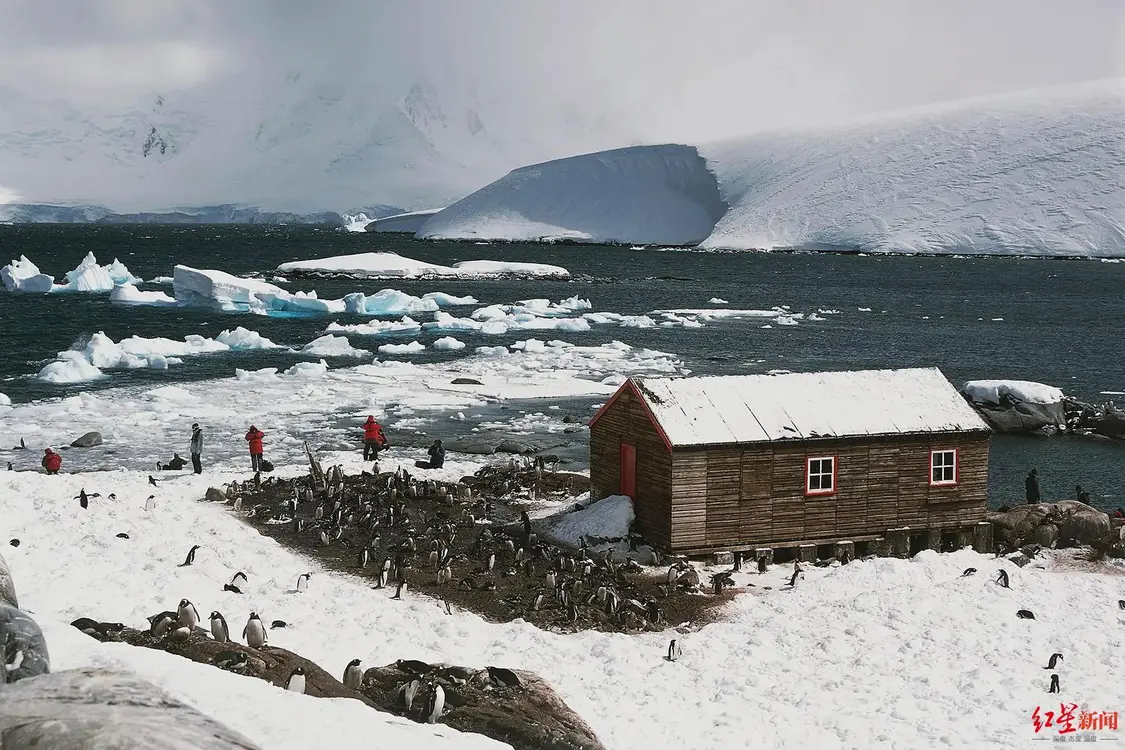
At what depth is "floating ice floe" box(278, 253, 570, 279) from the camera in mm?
96125

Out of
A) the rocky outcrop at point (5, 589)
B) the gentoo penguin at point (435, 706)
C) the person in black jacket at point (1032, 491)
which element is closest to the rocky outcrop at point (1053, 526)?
the person in black jacket at point (1032, 491)

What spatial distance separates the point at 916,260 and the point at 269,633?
121 meters

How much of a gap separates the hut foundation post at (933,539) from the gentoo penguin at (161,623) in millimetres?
14335

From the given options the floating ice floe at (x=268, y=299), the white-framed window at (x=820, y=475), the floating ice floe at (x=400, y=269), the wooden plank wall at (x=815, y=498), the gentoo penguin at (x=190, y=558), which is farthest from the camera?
the floating ice floe at (x=400, y=269)

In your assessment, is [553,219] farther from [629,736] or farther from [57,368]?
[629,736]

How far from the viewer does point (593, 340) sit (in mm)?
57781

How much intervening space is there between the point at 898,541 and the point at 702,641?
6967 mm

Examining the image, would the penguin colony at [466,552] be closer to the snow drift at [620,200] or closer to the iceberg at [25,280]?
the iceberg at [25,280]

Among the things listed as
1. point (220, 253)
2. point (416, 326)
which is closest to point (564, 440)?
point (416, 326)

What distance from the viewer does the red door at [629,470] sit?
2185 centimetres

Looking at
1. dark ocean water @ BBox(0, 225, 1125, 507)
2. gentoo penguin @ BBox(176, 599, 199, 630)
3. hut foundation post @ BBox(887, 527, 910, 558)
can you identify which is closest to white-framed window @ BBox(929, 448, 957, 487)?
hut foundation post @ BBox(887, 527, 910, 558)

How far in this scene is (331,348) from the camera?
50.5 m

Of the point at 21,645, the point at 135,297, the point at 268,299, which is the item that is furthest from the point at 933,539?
the point at 135,297

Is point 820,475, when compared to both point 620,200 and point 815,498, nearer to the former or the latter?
point 815,498
